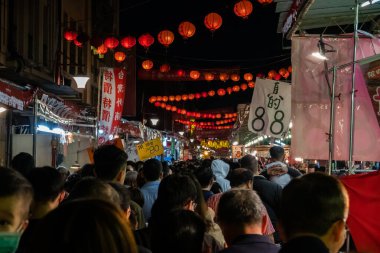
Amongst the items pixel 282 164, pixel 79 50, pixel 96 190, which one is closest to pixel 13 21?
pixel 79 50

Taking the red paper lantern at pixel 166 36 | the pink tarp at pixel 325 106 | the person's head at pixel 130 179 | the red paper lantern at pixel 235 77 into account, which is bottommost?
the person's head at pixel 130 179

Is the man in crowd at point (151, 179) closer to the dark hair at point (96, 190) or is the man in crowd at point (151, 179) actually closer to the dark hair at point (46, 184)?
the dark hair at point (46, 184)

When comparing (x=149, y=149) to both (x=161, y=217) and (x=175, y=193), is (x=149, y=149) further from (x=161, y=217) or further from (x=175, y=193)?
(x=161, y=217)

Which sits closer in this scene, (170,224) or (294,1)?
(170,224)

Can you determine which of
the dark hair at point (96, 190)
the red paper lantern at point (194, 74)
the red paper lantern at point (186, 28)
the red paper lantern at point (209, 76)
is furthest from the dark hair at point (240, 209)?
the red paper lantern at point (209, 76)

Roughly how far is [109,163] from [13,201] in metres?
3.28

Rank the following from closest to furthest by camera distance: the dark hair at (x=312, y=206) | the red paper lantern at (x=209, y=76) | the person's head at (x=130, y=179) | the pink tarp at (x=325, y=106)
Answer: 1. the dark hair at (x=312, y=206)
2. the pink tarp at (x=325, y=106)
3. the person's head at (x=130, y=179)
4. the red paper lantern at (x=209, y=76)

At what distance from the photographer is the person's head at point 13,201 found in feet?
9.34

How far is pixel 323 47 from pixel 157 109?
57.4m

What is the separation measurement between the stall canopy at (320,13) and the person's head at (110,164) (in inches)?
156

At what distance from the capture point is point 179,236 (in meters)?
3.30

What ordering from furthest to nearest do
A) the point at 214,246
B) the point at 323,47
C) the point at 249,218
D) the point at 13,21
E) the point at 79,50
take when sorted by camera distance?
the point at 79,50 → the point at 13,21 → the point at 323,47 → the point at 214,246 → the point at 249,218

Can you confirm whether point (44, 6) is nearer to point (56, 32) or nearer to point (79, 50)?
Answer: point (56, 32)

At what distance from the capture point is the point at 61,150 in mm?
21703
